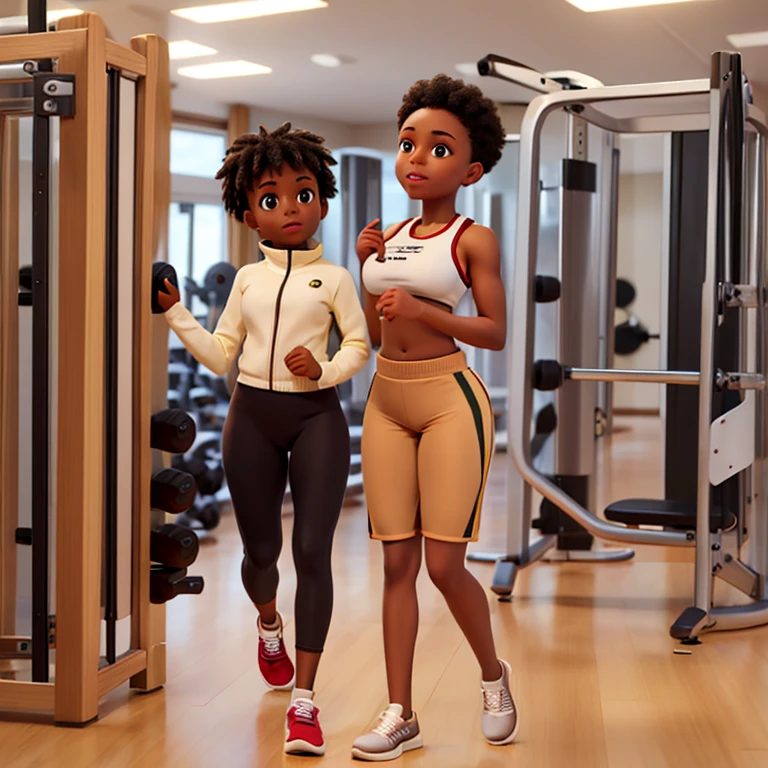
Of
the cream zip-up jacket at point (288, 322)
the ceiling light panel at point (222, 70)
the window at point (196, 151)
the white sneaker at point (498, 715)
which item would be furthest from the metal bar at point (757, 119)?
the window at point (196, 151)

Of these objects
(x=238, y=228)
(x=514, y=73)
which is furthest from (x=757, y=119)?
(x=238, y=228)

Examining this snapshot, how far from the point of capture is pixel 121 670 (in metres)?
2.40

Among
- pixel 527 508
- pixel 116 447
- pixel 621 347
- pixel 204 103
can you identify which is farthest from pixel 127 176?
pixel 621 347

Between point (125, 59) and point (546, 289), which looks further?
point (546, 289)

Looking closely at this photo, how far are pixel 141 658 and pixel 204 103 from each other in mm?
5629

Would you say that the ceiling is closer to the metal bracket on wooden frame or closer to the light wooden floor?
the light wooden floor

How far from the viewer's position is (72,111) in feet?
7.18

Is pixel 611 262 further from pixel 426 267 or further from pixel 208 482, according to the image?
pixel 426 267

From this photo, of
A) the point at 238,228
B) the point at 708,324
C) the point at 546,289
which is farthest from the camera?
A: the point at 238,228

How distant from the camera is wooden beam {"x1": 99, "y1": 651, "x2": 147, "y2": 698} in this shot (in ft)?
7.66

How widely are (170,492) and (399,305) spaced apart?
0.81 m

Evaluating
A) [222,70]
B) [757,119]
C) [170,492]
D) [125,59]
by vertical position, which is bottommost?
[170,492]

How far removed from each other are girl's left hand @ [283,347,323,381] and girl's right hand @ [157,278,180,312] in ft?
1.02

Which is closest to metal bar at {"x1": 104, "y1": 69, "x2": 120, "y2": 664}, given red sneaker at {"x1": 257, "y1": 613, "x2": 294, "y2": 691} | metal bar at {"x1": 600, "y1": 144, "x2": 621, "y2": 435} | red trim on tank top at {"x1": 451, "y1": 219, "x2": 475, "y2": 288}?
red sneaker at {"x1": 257, "y1": 613, "x2": 294, "y2": 691}
